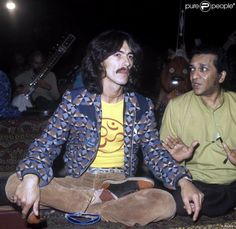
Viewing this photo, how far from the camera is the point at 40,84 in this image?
5.36 metres

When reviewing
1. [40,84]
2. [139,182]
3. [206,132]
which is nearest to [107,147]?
[139,182]

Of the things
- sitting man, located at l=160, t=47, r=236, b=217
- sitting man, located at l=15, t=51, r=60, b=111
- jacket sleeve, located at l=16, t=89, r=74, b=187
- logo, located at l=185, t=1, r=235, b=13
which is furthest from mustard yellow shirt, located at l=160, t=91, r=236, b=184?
logo, located at l=185, t=1, r=235, b=13

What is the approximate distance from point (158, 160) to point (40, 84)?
3435 millimetres

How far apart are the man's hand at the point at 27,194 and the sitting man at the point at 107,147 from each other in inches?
4.2

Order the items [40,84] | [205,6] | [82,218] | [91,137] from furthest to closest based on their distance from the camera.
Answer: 1. [205,6]
2. [40,84]
3. [91,137]
4. [82,218]

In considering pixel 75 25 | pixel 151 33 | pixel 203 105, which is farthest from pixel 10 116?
pixel 151 33

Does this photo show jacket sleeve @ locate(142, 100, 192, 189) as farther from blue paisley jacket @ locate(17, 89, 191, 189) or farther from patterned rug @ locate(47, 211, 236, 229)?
patterned rug @ locate(47, 211, 236, 229)

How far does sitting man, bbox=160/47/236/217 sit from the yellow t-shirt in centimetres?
35


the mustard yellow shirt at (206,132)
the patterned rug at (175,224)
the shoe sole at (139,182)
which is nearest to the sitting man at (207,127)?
the mustard yellow shirt at (206,132)

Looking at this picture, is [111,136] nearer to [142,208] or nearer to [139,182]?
[139,182]

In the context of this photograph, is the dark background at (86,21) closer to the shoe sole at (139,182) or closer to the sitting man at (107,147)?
the sitting man at (107,147)

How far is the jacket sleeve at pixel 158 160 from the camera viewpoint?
2145 mm

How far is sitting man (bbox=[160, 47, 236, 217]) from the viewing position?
8.41 ft

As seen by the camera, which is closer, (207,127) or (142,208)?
(142,208)
